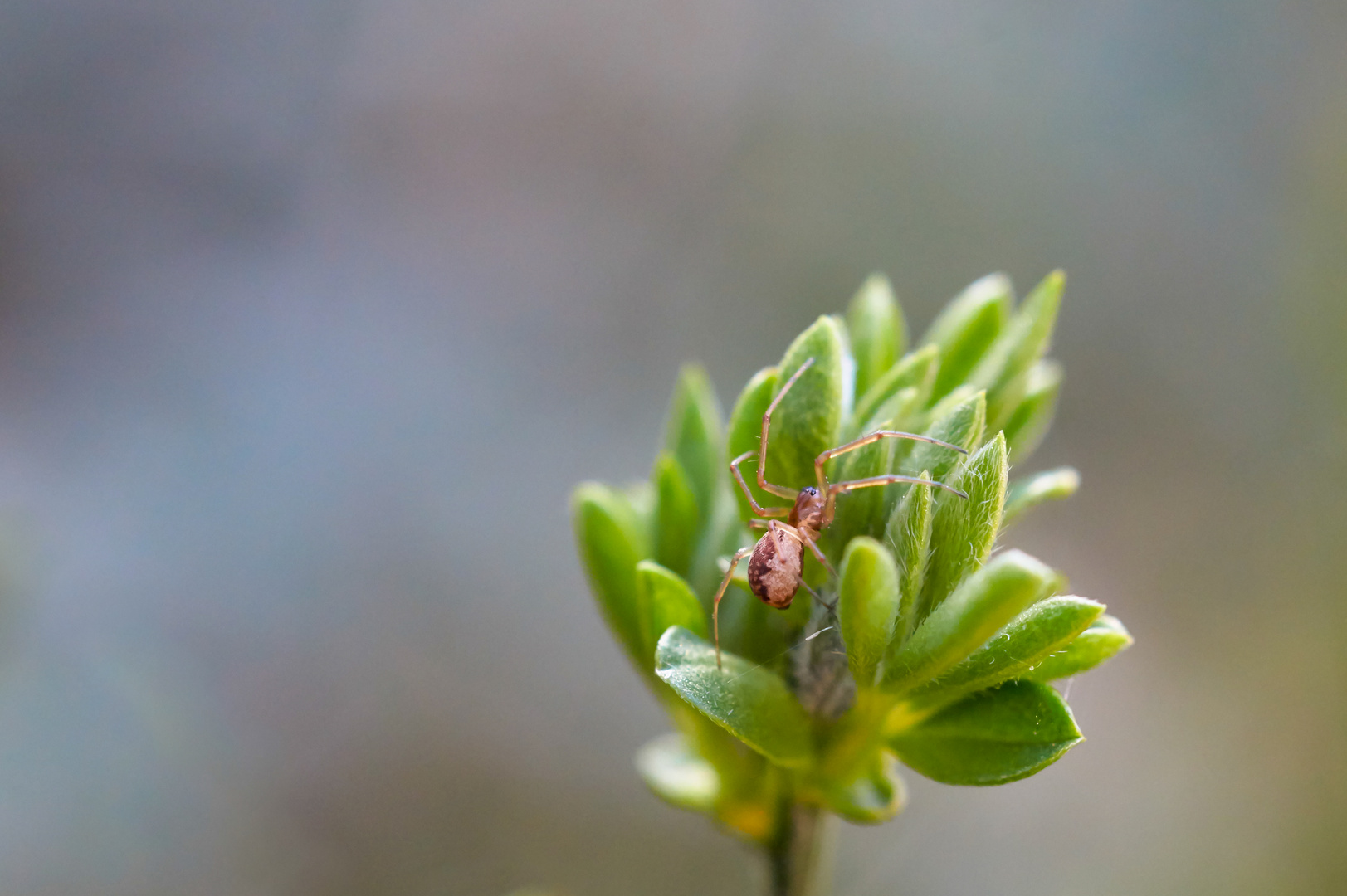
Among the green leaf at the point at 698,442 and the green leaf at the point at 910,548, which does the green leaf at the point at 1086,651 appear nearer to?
the green leaf at the point at 910,548

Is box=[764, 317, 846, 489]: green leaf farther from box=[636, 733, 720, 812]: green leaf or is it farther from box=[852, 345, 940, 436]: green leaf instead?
box=[636, 733, 720, 812]: green leaf

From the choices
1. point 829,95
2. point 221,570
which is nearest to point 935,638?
point 221,570

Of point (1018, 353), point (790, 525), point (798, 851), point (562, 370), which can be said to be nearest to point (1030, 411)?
point (1018, 353)

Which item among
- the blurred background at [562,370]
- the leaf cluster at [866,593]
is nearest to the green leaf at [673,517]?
the leaf cluster at [866,593]

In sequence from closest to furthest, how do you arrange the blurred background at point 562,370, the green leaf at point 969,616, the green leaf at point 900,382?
the green leaf at point 969,616, the green leaf at point 900,382, the blurred background at point 562,370

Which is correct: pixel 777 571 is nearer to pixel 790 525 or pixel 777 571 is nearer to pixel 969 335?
pixel 790 525
